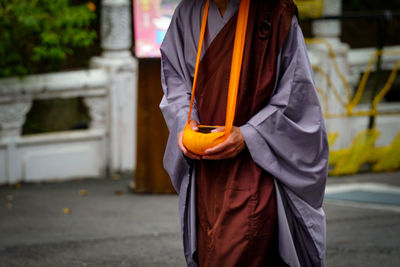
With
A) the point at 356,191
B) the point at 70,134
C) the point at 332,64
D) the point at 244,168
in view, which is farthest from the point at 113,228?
the point at 332,64

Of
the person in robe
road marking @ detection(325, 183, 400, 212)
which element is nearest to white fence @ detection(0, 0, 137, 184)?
road marking @ detection(325, 183, 400, 212)

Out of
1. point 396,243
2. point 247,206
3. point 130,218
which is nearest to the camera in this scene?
point 247,206

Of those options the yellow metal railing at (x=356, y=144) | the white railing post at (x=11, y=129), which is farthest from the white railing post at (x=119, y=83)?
the yellow metal railing at (x=356, y=144)

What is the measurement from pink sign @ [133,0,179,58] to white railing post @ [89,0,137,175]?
1.23 meters

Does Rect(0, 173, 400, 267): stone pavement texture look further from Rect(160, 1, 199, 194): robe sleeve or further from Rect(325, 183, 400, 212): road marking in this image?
Rect(160, 1, 199, 194): robe sleeve

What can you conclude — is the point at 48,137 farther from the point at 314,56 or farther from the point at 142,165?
the point at 314,56

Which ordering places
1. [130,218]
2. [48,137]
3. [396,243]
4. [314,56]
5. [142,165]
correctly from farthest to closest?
[314,56] < [48,137] < [142,165] < [130,218] < [396,243]

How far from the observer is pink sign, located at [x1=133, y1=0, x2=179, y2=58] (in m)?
6.86

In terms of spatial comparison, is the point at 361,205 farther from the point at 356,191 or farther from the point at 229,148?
the point at 229,148

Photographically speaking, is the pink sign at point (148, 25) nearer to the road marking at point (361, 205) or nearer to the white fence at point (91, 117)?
the white fence at point (91, 117)

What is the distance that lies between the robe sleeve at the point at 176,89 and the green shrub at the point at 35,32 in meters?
4.37

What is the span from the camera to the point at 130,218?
6.31 m

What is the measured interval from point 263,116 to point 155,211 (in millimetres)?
3721

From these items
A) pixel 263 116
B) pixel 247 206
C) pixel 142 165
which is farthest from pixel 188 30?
pixel 142 165
